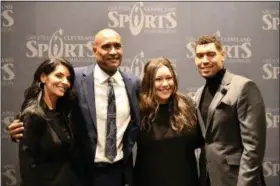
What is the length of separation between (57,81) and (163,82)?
73 cm

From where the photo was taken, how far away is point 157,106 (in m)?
3.02

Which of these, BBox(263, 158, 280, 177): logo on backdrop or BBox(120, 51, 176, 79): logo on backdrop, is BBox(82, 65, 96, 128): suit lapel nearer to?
BBox(120, 51, 176, 79): logo on backdrop

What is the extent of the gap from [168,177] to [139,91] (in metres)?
0.64

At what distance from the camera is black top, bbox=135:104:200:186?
294 centimetres

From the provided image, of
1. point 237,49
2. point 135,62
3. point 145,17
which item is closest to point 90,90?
point 135,62

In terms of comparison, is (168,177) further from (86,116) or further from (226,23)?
(226,23)

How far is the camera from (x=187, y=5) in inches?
166

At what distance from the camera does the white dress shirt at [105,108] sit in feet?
9.55

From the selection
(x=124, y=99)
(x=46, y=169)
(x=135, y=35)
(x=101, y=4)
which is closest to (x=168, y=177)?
(x=124, y=99)

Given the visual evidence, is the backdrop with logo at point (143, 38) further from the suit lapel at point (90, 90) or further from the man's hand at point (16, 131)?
the man's hand at point (16, 131)

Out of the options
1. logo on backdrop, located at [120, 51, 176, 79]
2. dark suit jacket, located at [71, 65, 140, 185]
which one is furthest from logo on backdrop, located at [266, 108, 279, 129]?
dark suit jacket, located at [71, 65, 140, 185]

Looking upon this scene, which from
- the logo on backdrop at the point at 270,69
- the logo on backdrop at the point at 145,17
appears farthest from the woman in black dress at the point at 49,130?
the logo on backdrop at the point at 270,69

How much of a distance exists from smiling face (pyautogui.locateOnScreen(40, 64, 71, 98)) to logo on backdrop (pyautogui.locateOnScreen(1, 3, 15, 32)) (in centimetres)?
159

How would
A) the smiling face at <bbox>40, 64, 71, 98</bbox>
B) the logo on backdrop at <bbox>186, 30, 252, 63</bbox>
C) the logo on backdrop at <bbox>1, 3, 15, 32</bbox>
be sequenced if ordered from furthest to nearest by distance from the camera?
the logo on backdrop at <bbox>186, 30, 252, 63</bbox> < the logo on backdrop at <bbox>1, 3, 15, 32</bbox> < the smiling face at <bbox>40, 64, 71, 98</bbox>
